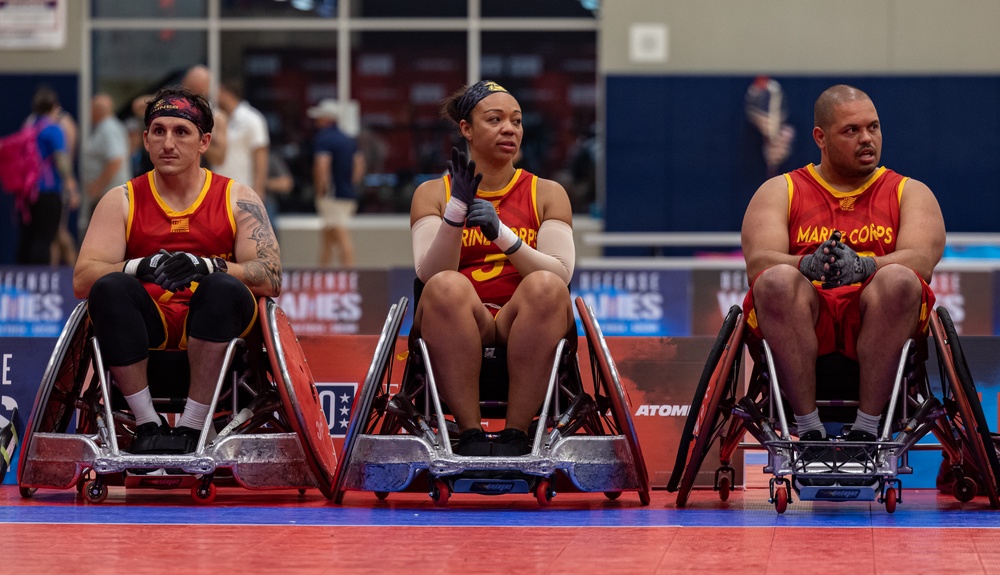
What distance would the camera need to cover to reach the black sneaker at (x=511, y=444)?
5195 mm

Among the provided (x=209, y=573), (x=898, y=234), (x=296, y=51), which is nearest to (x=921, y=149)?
(x=296, y=51)

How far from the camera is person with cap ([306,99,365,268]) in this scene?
51.8ft

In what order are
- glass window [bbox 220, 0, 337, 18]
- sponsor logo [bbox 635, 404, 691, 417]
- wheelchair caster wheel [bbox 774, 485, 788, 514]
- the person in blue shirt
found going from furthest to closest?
glass window [bbox 220, 0, 337, 18], the person in blue shirt, sponsor logo [bbox 635, 404, 691, 417], wheelchair caster wheel [bbox 774, 485, 788, 514]

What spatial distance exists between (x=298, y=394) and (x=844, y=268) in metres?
1.90

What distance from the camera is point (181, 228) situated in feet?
18.6

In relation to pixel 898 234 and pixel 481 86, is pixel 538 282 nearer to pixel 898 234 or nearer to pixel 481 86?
pixel 481 86

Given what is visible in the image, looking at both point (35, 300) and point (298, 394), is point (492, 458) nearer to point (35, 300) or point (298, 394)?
point (298, 394)

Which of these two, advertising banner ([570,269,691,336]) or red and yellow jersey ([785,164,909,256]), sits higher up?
red and yellow jersey ([785,164,909,256])

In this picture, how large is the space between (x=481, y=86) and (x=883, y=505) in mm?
2101

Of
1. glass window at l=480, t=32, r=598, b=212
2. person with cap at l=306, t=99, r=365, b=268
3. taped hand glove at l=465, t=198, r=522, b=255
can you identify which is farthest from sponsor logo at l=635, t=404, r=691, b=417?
glass window at l=480, t=32, r=598, b=212

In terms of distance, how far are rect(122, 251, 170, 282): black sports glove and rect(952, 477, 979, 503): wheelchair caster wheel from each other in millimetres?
2881

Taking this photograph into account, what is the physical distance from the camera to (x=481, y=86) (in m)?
5.75

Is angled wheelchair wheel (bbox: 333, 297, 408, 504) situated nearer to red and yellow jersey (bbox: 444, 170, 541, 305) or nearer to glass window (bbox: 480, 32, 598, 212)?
red and yellow jersey (bbox: 444, 170, 541, 305)

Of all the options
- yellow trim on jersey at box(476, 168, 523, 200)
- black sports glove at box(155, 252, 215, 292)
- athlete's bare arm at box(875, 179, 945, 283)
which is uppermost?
yellow trim on jersey at box(476, 168, 523, 200)
